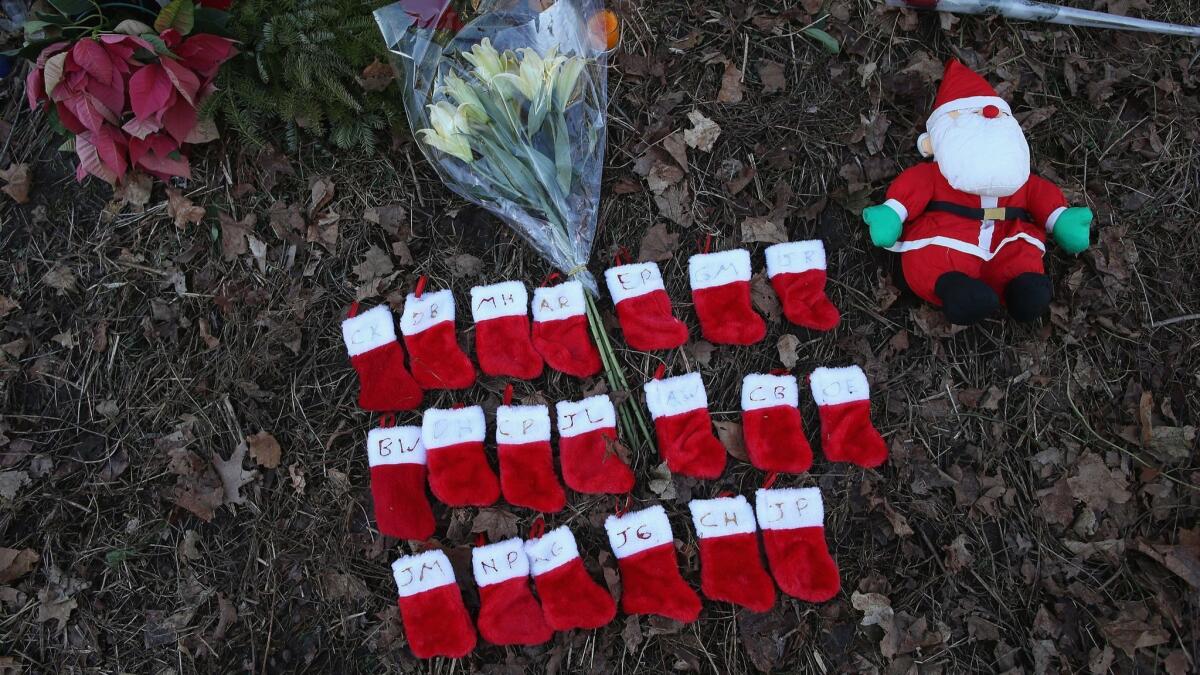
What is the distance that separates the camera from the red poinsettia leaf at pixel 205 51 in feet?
8.29

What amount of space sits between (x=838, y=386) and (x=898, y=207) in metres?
0.71

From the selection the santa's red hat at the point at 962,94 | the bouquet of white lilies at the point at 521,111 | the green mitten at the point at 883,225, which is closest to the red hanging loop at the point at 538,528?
the bouquet of white lilies at the point at 521,111

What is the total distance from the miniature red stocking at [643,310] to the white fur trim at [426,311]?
2.07 ft

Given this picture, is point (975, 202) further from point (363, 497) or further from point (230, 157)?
point (230, 157)

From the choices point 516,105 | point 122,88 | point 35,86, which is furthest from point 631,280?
point 35,86

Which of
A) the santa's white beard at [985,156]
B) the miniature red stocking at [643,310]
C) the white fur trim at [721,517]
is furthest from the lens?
the miniature red stocking at [643,310]

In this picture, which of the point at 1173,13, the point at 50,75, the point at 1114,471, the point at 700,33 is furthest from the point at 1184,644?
the point at 50,75

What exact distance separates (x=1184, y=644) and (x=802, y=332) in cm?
172

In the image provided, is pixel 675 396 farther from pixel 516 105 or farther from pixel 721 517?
pixel 516 105

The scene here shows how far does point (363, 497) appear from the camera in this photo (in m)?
2.71

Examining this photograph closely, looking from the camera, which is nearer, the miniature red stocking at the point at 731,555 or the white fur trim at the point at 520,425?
the miniature red stocking at the point at 731,555

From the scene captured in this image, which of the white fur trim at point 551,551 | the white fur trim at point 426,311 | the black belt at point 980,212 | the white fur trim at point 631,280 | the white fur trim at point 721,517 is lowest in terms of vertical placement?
the white fur trim at point 551,551

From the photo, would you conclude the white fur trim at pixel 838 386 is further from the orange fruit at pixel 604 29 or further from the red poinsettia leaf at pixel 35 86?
the red poinsettia leaf at pixel 35 86

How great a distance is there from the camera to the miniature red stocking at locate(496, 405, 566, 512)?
2.66m
